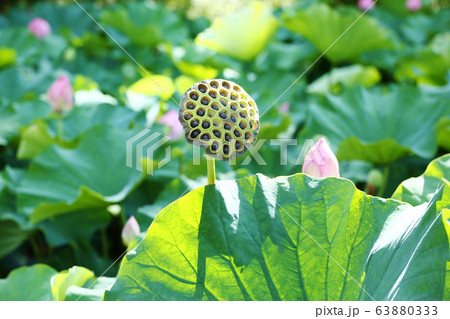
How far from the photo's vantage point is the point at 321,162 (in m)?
0.79

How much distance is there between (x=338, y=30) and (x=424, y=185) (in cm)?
159

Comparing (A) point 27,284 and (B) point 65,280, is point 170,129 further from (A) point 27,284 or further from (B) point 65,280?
(B) point 65,280

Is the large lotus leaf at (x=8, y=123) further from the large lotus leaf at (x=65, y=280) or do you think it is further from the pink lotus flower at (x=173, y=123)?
the large lotus leaf at (x=65, y=280)

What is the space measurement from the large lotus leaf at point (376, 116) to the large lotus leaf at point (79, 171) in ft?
1.95

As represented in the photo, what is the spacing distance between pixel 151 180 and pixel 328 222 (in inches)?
35.9

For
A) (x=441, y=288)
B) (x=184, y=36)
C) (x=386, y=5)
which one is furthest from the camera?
(x=386, y=5)

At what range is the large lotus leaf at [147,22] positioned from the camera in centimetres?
293

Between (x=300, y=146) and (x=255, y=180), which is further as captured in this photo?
(x=300, y=146)

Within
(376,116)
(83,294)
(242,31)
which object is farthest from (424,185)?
(242,31)

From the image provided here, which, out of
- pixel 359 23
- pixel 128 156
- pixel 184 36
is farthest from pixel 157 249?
pixel 184 36

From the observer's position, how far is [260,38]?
2.57m

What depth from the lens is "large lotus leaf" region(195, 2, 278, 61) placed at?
8.09 feet

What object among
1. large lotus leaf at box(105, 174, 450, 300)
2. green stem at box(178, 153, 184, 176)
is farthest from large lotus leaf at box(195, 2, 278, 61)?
large lotus leaf at box(105, 174, 450, 300)

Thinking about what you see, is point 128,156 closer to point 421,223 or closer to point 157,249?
point 157,249
